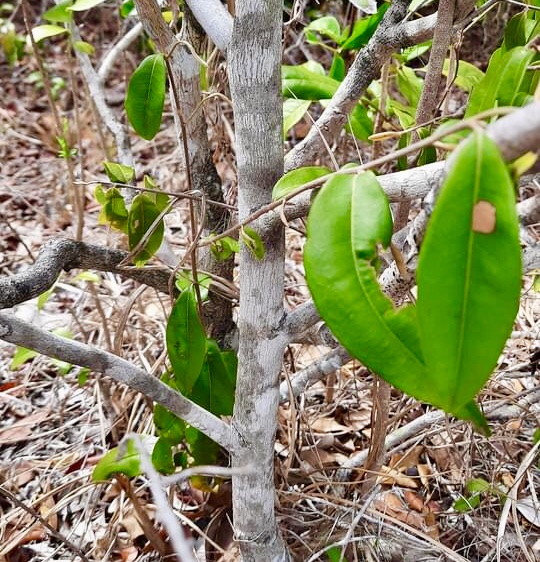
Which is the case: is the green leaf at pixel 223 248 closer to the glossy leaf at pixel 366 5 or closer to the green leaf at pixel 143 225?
the green leaf at pixel 143 225

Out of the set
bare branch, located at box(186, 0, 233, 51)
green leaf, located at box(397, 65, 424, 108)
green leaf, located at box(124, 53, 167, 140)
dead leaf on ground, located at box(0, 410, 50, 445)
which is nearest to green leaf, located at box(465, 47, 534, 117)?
bare branch, located at box(186, 0, 233, 51)

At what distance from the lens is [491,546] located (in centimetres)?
72

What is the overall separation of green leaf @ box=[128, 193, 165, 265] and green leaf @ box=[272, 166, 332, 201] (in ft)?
0.64

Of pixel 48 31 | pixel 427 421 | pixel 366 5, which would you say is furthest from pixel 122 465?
pixel 48 31

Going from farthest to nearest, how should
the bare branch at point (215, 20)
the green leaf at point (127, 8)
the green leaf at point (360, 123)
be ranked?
the green leaf at point (127, 8) → the green leaf at point (360, 123) → the bare branch at point (215, 20)

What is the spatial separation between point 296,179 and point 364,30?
0.44 m

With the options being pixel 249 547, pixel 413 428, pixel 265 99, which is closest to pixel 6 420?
pixel 249 547

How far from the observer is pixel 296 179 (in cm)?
44

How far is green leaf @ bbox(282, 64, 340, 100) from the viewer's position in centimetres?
75

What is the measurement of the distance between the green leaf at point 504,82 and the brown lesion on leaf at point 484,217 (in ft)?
0.51

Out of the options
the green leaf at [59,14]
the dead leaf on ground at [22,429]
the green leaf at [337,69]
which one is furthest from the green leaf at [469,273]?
the dead leaf on ground at [22,429]

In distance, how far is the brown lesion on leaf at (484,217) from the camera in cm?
27

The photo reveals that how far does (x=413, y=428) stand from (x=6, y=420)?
28.9 inches

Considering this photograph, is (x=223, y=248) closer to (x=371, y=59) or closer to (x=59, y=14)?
→ (x=371, y=59)
